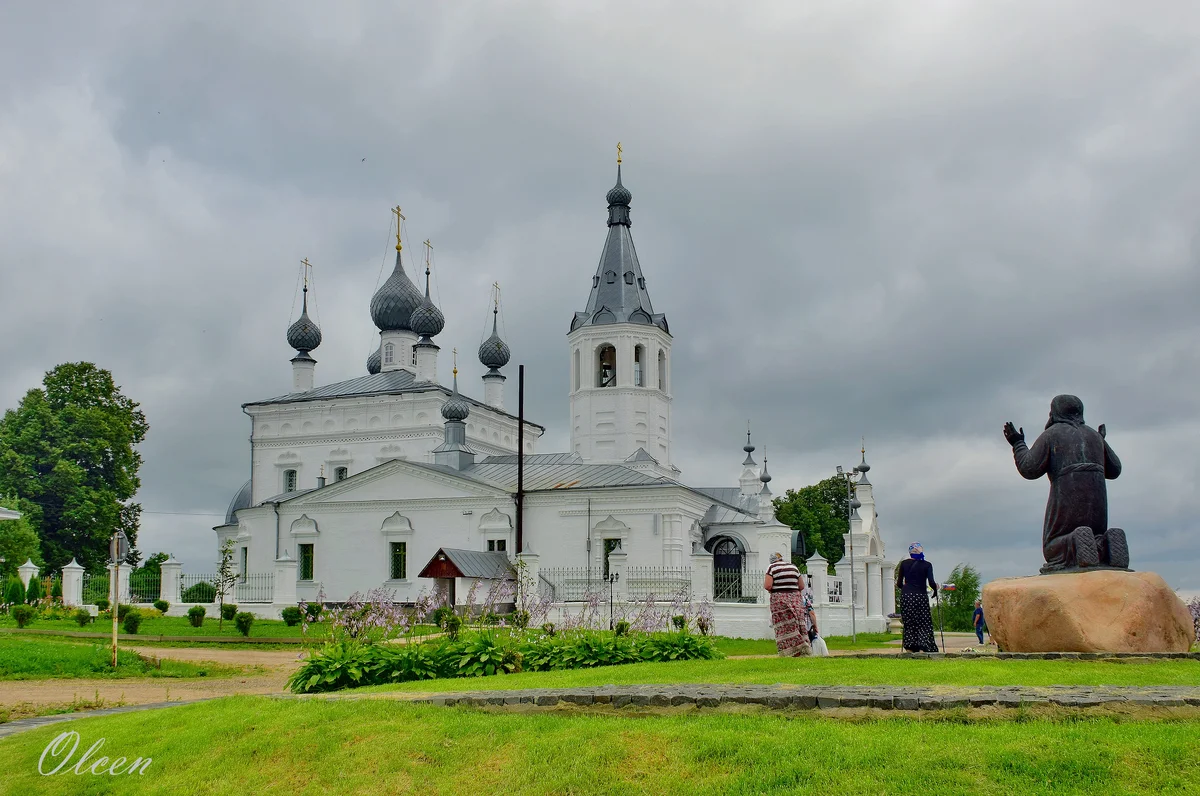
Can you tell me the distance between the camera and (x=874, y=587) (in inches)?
1319

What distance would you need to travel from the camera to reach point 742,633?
25062 mm

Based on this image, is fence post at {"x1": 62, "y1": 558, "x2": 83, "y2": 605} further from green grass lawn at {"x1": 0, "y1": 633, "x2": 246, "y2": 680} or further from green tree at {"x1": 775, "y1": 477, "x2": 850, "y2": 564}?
green tree at {"x1": 775, "y1": 477, "x2": 850, "y2": 564}

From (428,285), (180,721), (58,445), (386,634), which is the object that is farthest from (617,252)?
(180,721)

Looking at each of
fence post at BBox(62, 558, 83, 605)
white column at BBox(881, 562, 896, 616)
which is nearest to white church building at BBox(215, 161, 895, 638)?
white column at BBox(881, 562, 896, 616)

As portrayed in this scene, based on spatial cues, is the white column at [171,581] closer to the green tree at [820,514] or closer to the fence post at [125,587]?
the fence post at [125,587]

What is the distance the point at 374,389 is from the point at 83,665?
86.8ft

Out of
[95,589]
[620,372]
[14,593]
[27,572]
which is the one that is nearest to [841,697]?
[14,593]

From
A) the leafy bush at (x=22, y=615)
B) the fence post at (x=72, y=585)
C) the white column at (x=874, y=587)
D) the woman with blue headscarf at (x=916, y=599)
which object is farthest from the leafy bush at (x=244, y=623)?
the white column at (x=874, y=587)

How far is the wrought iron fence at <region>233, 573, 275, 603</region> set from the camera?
113 feet

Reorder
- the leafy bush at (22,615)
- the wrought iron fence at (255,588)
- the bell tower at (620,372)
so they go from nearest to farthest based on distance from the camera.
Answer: the leafy bush at (22,615)
the wrought iron fence at (255,588)
the bell tower at (620,372)

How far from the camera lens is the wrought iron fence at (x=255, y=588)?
34469mm

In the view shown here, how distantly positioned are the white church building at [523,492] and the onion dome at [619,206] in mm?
82

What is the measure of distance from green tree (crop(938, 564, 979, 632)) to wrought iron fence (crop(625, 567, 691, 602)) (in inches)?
329

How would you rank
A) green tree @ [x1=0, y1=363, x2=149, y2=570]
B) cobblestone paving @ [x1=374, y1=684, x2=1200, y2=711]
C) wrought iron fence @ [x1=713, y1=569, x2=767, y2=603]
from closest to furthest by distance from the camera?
cobblestone paving @ [x1=374, y1=684, x2=1200, y2=711] < wrought iron fence @ [x1=713, y1=569, x2=767, y2=603] < green tree @ [x1=0, y1=363, x2=149, y2=570]
